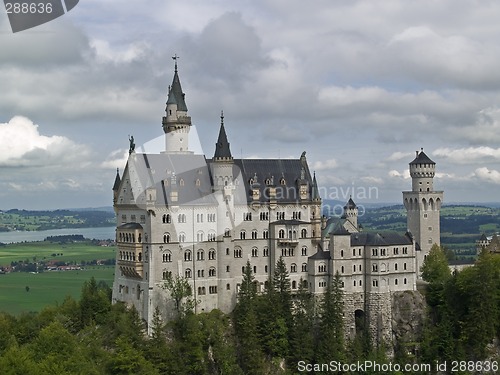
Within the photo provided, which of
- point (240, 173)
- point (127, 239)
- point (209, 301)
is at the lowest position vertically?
point (209, 301)

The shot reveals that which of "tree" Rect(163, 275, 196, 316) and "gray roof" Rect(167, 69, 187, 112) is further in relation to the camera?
"gray roof" Rect(167, 69, 187, 112)

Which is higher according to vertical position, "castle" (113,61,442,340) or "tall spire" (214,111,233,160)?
"tall spire" (214,111,233,160)

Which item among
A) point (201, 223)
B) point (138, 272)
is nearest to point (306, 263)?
point (201, 223)

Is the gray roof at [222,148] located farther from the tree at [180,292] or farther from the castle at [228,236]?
the tree at [180,292]

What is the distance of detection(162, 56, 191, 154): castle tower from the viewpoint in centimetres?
10475

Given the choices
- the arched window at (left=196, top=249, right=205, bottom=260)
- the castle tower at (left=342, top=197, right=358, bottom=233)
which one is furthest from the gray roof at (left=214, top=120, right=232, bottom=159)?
the castle tower at (left=342, top=197, right=358, bottom=233)

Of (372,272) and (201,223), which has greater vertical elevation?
(201,223)

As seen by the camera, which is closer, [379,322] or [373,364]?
[373,364]

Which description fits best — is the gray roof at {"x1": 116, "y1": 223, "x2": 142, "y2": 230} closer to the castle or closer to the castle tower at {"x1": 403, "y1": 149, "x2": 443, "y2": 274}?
the castle

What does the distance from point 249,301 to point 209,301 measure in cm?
557

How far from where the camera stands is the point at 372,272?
102 meters

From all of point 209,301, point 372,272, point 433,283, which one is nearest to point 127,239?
point 209,301

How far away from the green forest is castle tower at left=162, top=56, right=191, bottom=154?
18.6 m

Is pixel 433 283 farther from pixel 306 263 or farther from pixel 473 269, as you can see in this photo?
pixel 306 263
